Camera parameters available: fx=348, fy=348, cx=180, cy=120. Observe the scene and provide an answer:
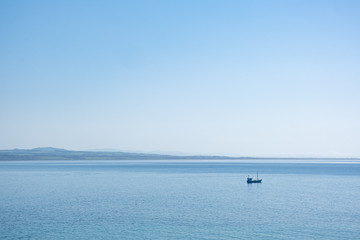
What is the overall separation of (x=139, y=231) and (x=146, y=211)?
915 centimetres

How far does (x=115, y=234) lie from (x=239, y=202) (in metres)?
22.9

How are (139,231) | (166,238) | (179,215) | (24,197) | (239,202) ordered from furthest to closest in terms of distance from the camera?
(24,197) < (239,202) < (179,215) < (139,231) < (166,238)

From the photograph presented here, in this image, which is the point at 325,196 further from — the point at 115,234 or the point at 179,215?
the point at 115,234

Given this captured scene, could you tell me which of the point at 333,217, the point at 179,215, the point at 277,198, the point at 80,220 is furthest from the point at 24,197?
the point at 333,217

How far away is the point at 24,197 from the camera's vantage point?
50.9m

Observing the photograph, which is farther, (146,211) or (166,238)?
(146,211)

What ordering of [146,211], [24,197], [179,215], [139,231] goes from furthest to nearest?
1. [24,197]
2. [146,211]
3. [179,215]
4. [139,231]

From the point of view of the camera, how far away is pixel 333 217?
3622 centimetres

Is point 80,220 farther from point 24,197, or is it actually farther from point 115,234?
point 24,197

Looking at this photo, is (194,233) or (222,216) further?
(222,216)

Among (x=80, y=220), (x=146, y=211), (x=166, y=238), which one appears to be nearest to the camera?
(x=166, y=238)

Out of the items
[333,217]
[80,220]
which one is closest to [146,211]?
[80,220]

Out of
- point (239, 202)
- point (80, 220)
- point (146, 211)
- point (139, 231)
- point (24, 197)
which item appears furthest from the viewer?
point (24, 197)

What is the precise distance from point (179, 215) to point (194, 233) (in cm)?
750
